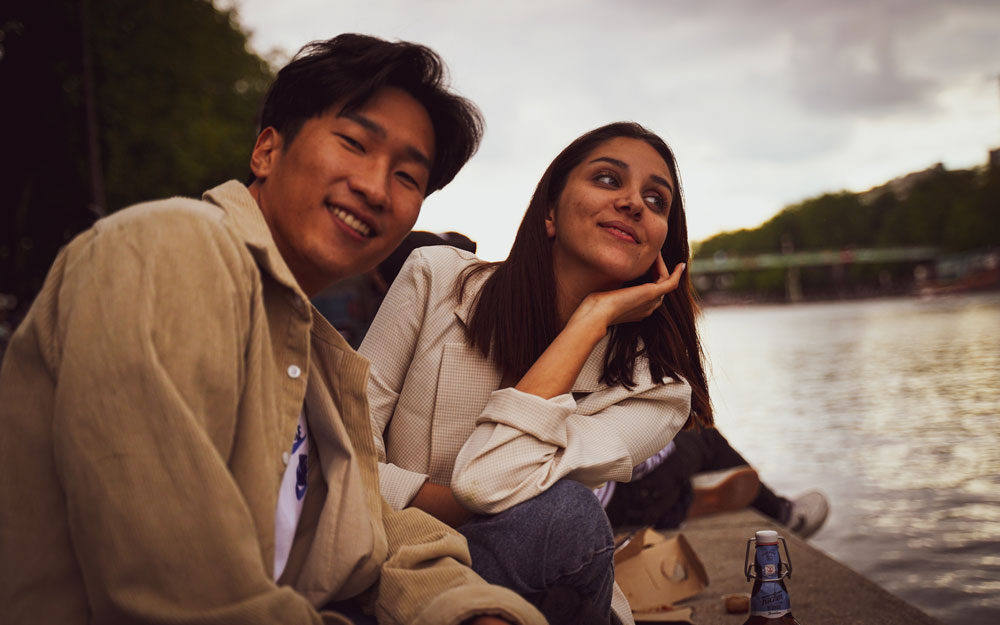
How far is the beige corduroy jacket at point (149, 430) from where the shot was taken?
1190 millimetres

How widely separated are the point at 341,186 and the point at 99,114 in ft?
60.4

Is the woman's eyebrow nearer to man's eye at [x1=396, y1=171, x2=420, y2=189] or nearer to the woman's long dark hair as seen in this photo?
the woman's long dark hair

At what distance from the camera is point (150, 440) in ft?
3.94

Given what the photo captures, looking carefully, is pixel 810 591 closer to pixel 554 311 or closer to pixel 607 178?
pixel 554 311

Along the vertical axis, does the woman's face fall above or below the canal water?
above

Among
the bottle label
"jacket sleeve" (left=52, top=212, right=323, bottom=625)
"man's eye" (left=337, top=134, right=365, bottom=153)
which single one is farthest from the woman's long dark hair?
"jacket sleeve" (left=52, top=212, right=323, bottom=625)

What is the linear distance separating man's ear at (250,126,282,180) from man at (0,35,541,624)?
0.08 meters

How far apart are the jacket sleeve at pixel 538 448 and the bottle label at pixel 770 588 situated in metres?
0.45

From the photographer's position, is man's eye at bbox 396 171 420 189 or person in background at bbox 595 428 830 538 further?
person in background at bbox 595 428 830 538

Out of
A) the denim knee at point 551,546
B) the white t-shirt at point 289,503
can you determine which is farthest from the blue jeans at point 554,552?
the white t-shirt at point 289,503

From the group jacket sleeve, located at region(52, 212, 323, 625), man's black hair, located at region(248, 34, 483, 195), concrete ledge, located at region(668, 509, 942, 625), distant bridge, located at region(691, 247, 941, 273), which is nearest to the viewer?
jacket sleeve, located at region(52, 212, 323, 625)

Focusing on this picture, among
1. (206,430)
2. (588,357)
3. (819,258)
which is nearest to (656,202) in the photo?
(588,357)

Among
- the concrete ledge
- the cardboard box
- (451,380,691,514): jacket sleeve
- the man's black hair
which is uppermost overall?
the man's black hair

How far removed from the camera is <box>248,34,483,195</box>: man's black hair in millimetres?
1910
